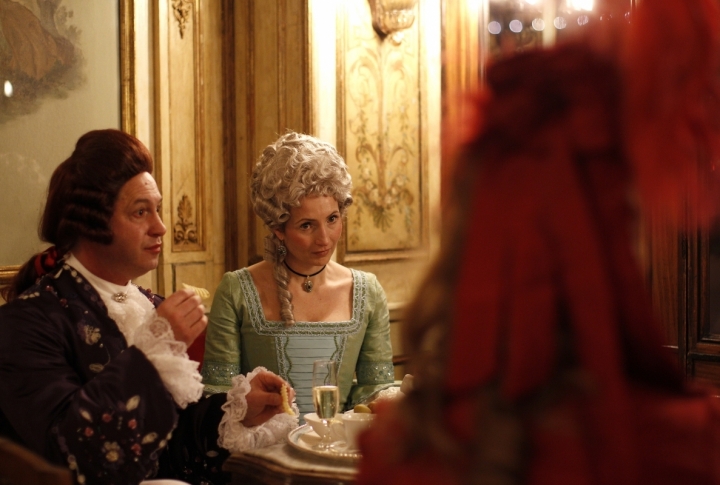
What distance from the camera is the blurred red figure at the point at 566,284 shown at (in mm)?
715

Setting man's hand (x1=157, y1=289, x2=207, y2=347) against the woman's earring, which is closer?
man's hand (x1=157, y1=289, x2=207, y2=347)

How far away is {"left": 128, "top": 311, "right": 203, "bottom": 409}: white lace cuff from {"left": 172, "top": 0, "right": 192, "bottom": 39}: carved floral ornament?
8.79ft

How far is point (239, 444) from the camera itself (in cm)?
206

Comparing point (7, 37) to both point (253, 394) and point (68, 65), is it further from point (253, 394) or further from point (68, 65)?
point (253, 394)

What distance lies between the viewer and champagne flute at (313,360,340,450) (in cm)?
189

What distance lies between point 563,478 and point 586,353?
0.11 m

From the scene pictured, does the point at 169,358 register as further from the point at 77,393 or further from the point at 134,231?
the point at 134,231

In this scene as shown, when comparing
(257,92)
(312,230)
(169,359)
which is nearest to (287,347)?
(312,230)

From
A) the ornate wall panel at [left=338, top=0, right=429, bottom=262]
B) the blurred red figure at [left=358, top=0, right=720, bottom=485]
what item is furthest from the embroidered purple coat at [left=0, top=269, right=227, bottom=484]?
the ornate wall panel at [left=338, top=0, right=429, bottom=262]

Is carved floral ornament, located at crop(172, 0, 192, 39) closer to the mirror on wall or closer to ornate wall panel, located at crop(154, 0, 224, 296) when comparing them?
ornate wall panel, located at crop(154, 0, 224, 296)

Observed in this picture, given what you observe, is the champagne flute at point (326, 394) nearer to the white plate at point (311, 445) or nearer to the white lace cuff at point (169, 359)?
the white plate at point (311, 445)

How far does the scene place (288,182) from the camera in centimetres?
262

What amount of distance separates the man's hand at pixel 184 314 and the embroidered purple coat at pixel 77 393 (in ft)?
0.37

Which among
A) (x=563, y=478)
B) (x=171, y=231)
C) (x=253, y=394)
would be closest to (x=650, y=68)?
(x=563, y=478)
